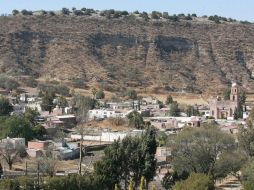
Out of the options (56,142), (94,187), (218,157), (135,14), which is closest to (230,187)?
(218,157)

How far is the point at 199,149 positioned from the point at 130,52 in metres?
61.5

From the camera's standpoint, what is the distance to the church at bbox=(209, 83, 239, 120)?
64.8 metres

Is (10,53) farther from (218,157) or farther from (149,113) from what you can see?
(218,157)

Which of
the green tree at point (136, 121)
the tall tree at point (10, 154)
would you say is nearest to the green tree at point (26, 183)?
the tall tree at point (10, 154)

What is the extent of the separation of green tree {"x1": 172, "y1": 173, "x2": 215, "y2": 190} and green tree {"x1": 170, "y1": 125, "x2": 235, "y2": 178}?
419 cm

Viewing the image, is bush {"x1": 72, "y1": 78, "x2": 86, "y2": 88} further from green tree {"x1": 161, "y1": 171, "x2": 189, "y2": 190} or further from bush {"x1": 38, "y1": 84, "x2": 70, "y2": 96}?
green tree {"x1": 161, "y1": 171, "x2": 189, "y2": 190}

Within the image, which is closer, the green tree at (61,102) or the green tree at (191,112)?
the green tree at (191,112)

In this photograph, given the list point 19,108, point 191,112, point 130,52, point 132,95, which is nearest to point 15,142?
point 19,108

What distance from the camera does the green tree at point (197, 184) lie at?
87.0ft

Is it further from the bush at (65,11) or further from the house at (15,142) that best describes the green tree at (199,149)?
the bush at (65,11)

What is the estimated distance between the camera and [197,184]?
26875mm

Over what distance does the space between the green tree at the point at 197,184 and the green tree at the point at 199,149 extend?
4.19m

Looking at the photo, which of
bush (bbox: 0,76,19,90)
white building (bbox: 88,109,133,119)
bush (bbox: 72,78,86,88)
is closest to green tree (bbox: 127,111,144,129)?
white building (bbox: 88,109,133,119)

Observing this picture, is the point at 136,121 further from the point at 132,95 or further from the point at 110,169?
the point at 110,169
